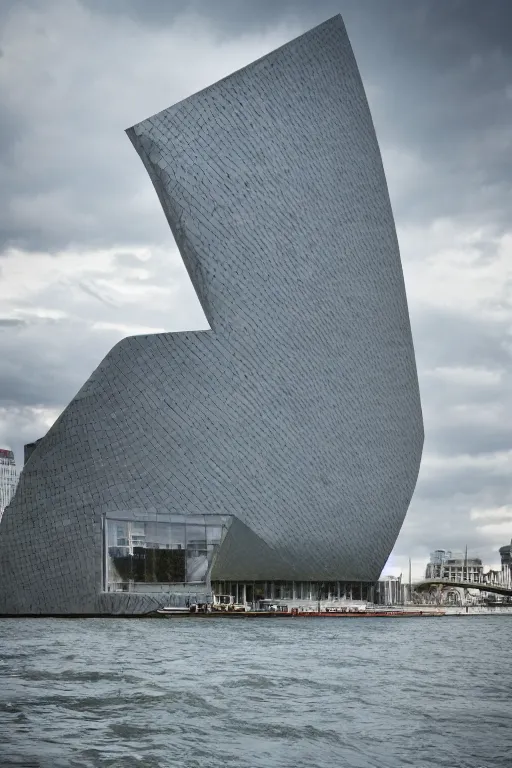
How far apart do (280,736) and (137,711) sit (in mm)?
2218

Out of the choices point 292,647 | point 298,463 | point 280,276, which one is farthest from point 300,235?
point 292,647

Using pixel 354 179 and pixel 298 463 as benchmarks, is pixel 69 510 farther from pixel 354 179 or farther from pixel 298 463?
pixel 354 179

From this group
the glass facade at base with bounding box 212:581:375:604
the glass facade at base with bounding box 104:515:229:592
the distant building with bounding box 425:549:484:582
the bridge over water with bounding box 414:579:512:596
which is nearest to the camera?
the glass facade at base with bounding box 104:515:229:592

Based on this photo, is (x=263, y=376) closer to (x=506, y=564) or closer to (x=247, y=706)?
(x=247, y=706)

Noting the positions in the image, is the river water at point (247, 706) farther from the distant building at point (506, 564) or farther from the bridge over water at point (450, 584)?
the distant building at point (506, 564)

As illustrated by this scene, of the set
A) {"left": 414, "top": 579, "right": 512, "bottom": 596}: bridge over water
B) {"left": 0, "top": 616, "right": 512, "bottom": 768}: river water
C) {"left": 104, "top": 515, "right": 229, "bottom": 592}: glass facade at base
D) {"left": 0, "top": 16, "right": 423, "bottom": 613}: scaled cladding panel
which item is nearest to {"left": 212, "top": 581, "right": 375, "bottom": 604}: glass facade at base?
{"left": 0, "top": 16, "right": 423, "bottom": 613}: scaled cladding panel

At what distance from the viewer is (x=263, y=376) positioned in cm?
4719

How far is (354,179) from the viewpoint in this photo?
53.2 meters

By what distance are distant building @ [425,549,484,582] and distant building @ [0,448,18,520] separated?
49964mm

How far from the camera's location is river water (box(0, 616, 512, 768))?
34.7 feet

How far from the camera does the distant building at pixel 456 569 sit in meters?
127

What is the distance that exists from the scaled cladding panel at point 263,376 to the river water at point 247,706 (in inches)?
774

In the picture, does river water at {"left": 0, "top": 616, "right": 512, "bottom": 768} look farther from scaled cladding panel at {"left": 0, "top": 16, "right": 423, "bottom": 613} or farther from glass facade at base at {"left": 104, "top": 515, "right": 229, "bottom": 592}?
scaled cladding panel at {"left": 0, "top": 16, "right": 423, "bottom": 613}

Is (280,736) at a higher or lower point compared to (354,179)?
lower
